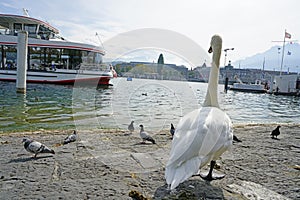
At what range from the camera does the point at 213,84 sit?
3.48 metres

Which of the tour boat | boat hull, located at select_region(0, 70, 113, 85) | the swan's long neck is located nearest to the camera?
the swan's long neck

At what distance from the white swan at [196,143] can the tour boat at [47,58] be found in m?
28.0

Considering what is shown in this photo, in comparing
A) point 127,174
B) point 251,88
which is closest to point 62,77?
point 127,174

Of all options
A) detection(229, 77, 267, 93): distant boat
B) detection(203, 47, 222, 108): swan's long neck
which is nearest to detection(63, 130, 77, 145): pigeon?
detection(203, 47, 222, 108): swan's long neck

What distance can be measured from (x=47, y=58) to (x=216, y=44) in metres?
29.2

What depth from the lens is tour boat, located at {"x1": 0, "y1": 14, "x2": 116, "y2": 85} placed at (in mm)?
28609

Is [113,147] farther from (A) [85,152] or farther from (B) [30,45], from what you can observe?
Result: (B) [30,45]

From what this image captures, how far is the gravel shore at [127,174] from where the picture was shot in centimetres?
243

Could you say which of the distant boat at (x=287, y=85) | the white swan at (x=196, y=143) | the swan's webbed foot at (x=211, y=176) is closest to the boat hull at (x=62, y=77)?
the swan's webbed foot at (x=211, y=176)

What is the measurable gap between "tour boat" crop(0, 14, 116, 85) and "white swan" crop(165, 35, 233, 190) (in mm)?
28020

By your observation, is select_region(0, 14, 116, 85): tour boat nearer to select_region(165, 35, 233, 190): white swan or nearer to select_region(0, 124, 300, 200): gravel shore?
select_region(0, 124, 300, 200): gravel shore

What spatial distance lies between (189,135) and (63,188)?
1.37 m

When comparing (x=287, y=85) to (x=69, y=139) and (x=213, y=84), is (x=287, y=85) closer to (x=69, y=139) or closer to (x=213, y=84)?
(x=213, y=84)

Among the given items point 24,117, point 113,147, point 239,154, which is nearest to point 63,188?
point 113,147
